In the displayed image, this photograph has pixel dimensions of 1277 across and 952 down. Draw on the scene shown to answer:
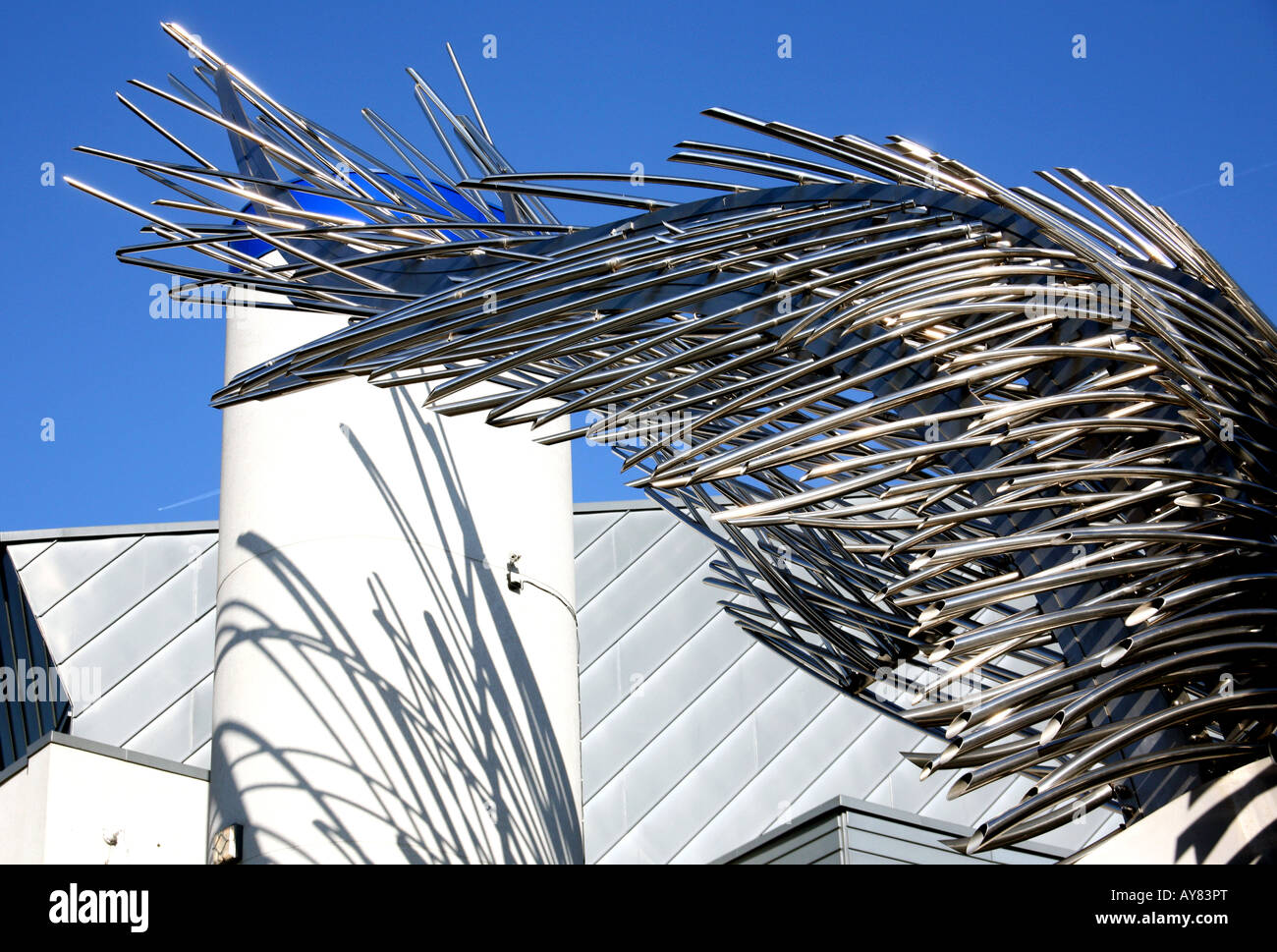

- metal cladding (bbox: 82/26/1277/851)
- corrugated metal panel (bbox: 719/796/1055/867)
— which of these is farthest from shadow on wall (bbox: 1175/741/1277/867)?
corrugated metal panel (bbox: 719/796/1055/867)

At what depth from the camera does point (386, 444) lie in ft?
28.2

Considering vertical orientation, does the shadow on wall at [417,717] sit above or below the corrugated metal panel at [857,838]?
above

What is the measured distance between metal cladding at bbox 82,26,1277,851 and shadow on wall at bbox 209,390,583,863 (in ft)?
10.4

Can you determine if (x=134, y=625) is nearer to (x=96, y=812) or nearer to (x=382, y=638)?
(x=96, y=812)

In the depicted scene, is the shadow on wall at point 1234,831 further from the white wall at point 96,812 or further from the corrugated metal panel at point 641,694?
the corrugated metal panel at point 641,694

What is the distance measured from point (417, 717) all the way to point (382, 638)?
48 cm

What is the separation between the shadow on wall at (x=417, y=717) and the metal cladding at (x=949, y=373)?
3.16m

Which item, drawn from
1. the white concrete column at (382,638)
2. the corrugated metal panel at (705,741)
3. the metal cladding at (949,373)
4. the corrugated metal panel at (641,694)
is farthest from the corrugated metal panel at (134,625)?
the metal cladding at (949,373)

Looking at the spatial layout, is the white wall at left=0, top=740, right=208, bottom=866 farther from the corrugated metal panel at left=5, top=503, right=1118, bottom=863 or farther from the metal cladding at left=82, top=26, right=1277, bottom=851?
the metal cladding at left=82, top=26, right=1277, bottom=851

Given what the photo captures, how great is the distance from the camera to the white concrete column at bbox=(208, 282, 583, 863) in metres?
7.68

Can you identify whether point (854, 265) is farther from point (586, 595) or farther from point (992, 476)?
point (586, 595)

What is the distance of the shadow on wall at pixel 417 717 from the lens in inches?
301
